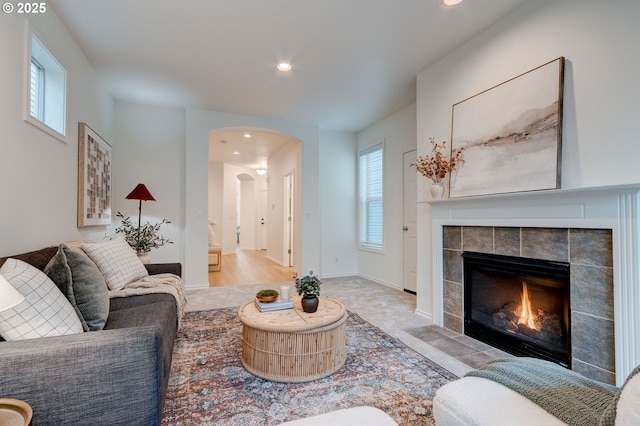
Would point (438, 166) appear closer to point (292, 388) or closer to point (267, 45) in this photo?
point (267, 45)

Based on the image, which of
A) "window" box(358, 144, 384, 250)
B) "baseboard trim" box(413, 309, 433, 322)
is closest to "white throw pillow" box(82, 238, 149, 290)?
"baseboard trim" box(413, 309, 433, 322)

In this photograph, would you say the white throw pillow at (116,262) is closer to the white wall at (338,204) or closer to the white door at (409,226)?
the white wall at (338,204)

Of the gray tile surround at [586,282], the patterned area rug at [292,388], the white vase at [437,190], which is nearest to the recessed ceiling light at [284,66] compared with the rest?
the white vase at [437,190]

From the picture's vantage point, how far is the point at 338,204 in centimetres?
549

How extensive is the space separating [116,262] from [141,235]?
1.41m

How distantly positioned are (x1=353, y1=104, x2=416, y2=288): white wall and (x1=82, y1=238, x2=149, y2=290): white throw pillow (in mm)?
3314

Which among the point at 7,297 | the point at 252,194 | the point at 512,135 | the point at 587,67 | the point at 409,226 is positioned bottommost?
the point at 7,297

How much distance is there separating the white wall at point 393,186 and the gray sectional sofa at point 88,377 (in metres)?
3.81

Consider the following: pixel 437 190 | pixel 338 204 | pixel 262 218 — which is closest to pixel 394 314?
pixel 437 190

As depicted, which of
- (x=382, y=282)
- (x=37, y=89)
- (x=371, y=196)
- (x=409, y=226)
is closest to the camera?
(x=37, y=89)

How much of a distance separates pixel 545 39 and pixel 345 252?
13.4 ft

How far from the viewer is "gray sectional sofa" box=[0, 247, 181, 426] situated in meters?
0.99

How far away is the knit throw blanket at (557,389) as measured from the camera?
93 centimetres

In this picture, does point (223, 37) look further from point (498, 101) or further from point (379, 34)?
point (498, 101)
